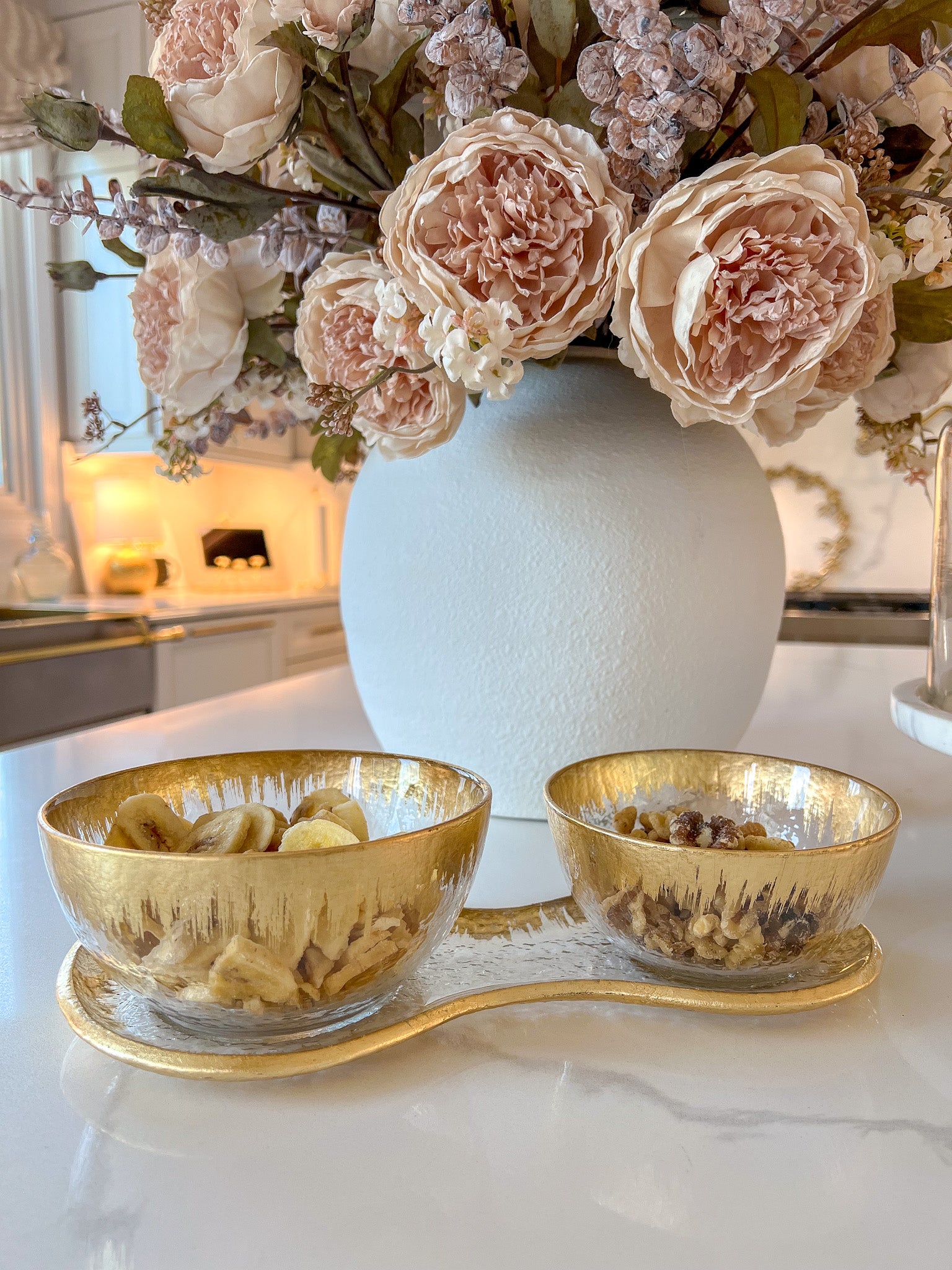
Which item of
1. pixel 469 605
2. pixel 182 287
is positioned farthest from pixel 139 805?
pixel 182 287

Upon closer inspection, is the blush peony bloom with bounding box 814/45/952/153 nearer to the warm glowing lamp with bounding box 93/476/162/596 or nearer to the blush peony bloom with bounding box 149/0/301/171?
the blush peony bloom with bounding box 149/0/301/171

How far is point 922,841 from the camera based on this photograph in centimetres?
59

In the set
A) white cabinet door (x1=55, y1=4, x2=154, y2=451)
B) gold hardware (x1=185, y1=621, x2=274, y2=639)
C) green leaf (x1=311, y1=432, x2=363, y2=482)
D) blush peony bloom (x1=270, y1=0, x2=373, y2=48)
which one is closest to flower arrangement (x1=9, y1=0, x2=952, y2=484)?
Answer: blush peony bloom (x1=270, y1=0, x2=373, y2=48)

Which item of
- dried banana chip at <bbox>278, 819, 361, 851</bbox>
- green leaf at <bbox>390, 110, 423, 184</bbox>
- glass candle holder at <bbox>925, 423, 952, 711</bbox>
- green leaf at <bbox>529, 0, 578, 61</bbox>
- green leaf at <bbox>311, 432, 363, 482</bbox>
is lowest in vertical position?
dried banana chip at <bbox>278, 819, 361, 851</bbox>

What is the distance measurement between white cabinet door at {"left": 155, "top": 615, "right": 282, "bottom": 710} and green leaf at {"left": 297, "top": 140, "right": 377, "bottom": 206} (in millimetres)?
1768

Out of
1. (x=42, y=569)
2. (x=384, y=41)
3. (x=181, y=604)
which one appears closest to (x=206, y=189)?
(x=384, y=41)

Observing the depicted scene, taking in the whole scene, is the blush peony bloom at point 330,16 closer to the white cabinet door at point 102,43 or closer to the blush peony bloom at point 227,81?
the blush peony bloom at point 227,81

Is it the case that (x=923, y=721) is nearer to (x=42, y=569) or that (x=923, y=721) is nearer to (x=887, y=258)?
(x=887, y=258)

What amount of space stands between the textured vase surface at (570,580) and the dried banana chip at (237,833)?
0.80 feet

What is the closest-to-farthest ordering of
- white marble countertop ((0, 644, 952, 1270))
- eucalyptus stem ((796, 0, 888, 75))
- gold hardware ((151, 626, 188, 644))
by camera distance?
1. white marble countertop ((0, 644, 952, 1270))
2. eucalyptus stem ((796, 0, 888, 75))
3. gold hardware ((151, 626, 188, 644))

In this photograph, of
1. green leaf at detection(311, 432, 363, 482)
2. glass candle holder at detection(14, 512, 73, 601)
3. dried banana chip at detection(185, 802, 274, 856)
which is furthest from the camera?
glass candle holder at detection(14, 512, 73, 601)

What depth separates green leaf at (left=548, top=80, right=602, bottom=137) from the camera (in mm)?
A: 499

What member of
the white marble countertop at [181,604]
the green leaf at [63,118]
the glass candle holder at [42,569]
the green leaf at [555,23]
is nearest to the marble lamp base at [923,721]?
the green leaf at [555,23]

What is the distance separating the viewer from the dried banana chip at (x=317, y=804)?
0.41 m
